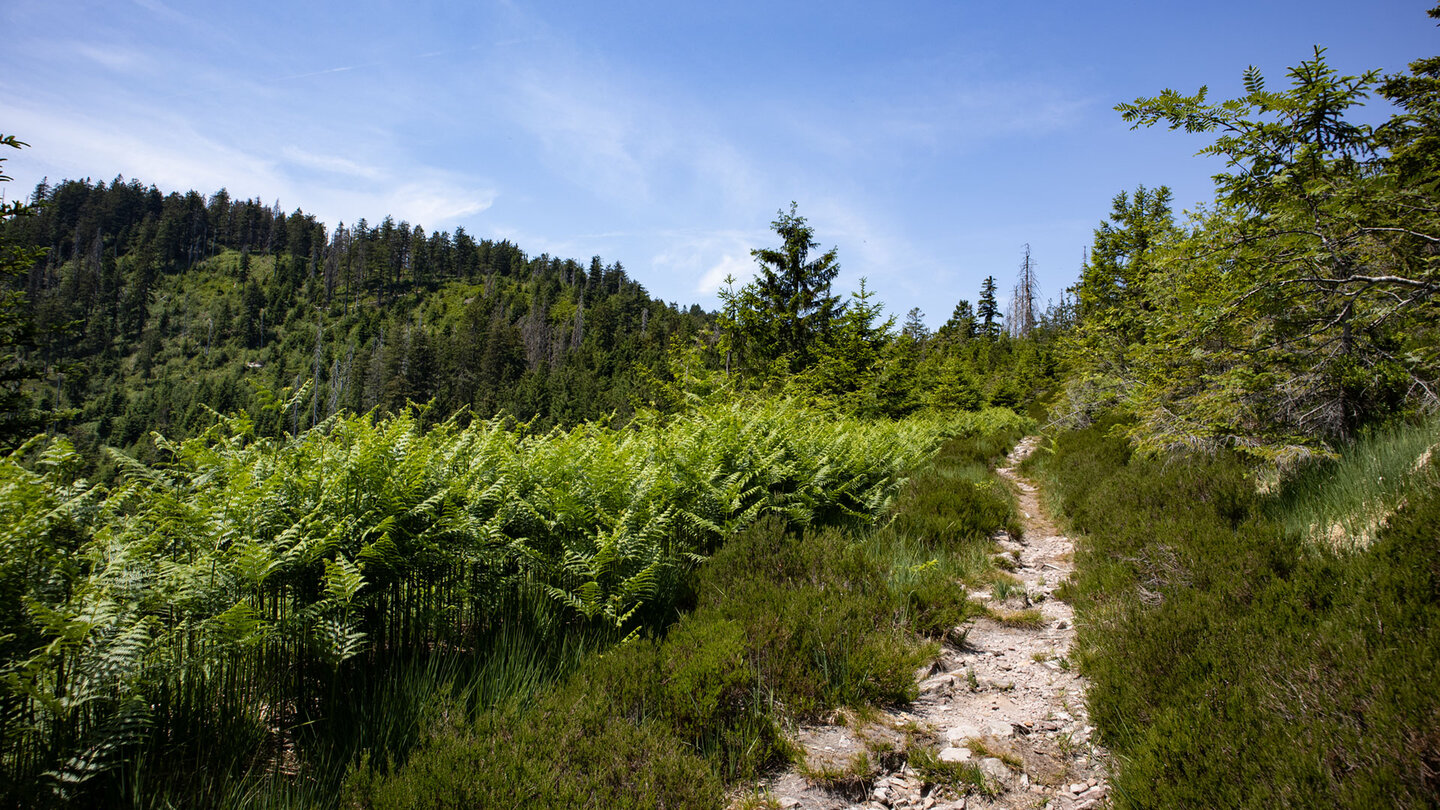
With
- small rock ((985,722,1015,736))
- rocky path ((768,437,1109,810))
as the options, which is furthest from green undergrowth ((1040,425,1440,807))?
small rock ((985,722,1015,736))

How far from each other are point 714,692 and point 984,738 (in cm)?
141

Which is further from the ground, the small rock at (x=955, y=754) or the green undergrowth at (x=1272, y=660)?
the green undergrowth at (x=1272, y=660)

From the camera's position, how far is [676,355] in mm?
17250

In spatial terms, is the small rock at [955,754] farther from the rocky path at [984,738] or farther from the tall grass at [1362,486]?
the tall grass at [1362,486]

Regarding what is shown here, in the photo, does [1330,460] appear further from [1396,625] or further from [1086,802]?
[1086,802]

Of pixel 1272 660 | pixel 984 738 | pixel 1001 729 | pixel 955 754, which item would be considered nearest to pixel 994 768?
pixel 955 754

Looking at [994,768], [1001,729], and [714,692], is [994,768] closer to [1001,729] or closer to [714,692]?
[1001,729]

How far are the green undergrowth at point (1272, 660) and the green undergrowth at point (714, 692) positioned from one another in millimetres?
1133

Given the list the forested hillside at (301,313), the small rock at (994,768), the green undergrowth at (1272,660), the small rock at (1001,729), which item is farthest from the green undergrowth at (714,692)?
the forested hillside at (301,313)

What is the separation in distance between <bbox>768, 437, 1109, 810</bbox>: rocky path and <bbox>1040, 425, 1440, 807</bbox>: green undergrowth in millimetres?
204

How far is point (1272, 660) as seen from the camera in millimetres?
2504

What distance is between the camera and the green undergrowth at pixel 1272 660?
1.87m

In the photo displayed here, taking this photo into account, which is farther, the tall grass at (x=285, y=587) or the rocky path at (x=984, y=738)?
the rocky path at (x=984, y=738)

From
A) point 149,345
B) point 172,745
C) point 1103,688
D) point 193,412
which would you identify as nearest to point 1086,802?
point 1103,688
